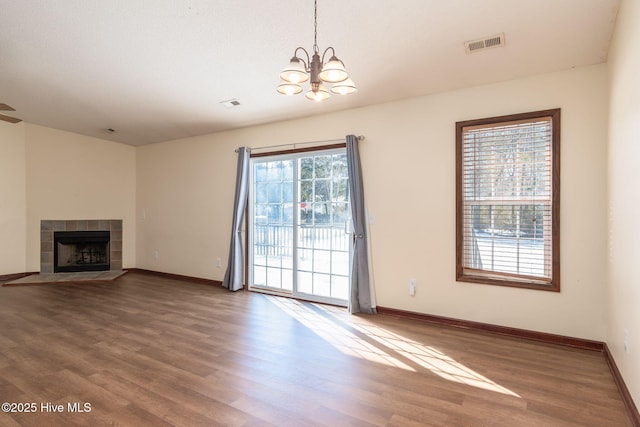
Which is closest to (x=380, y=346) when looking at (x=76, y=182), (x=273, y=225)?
(x=273, y=225)

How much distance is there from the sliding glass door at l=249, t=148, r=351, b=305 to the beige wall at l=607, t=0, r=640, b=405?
271cm

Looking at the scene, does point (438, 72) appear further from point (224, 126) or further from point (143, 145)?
point (143, 145)

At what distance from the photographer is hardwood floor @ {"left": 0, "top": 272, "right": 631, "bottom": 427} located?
2084mm

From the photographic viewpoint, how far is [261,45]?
9.67 feet

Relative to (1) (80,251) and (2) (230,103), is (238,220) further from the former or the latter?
(1) (80,251)

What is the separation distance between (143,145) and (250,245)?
3.51 meters

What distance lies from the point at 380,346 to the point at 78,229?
6220 millimetres

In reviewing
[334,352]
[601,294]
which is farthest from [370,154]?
[601,294]

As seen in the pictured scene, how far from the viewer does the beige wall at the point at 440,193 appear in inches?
123

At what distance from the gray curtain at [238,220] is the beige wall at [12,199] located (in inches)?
150

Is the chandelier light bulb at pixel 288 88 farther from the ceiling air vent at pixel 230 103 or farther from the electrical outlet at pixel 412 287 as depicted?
the electrical outlet at pixel 412 287

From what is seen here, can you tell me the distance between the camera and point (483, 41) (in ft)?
9.20

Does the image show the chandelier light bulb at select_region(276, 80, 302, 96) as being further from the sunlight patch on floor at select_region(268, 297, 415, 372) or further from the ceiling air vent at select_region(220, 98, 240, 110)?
the sunlight patch on floor at select_region(268, 297, 415, 372)

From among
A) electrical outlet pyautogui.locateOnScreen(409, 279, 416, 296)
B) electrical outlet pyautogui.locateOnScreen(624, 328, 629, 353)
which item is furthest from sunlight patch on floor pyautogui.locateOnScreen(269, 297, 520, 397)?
electrical outlet pyautogui.locateOnScreen(624, 328, 629, 353)
